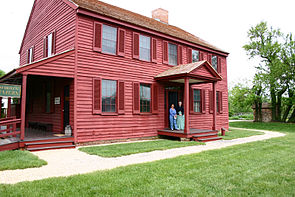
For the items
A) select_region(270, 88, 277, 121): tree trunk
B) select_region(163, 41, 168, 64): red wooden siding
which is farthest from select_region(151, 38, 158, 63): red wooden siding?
select_region(270, 88, 277, 121): tree trunk

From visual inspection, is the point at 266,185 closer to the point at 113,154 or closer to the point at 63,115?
the point at 113,154

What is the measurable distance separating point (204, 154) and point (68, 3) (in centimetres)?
877

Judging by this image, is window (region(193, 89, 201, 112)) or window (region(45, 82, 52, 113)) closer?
window (region(45, 82, 52, 113))

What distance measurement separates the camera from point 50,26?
11992mm

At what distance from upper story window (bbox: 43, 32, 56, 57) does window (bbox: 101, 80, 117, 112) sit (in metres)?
3.36

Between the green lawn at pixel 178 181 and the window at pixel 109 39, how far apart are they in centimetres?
645

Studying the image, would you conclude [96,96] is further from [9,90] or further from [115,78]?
[9,90]

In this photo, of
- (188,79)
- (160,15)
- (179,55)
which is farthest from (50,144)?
(160,15)

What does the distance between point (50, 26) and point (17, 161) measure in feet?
27.3

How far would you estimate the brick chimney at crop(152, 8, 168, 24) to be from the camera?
17.8 meters

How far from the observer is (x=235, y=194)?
390 centimetres

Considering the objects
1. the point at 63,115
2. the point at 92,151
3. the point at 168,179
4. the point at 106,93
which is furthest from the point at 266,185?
the point at 63,115

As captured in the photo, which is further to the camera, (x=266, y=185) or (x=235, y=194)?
(x=266, y=185)

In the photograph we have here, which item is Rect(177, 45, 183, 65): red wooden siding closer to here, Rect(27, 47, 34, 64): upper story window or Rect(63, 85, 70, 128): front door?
Rect(63, 85, 70, 128): front door
